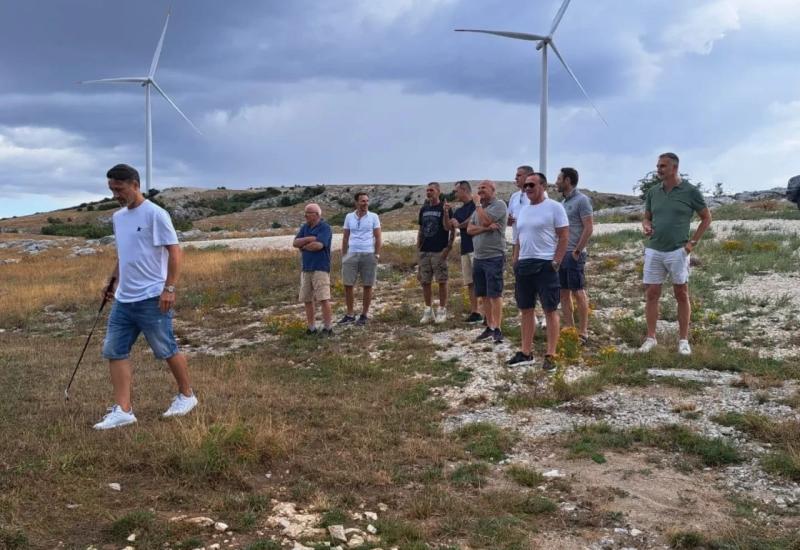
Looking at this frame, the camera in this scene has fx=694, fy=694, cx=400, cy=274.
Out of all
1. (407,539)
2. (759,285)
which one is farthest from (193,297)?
(407,539)

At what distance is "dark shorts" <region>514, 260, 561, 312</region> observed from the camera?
7.54m

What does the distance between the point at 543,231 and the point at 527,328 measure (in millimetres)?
1131

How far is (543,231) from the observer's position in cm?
754

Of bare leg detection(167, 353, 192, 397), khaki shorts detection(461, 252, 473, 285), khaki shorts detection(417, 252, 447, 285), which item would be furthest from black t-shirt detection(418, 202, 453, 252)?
bare leg detection(167, 353, 192, 397)

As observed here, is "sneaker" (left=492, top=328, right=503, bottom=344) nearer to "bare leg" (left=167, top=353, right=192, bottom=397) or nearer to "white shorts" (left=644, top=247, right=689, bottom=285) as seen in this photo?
"white shorts" (left=644, top=247, right=689, bottom=285)

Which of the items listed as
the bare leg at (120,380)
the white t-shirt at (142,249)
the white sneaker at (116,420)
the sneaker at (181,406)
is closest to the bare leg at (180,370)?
the sneaker at (181,406)

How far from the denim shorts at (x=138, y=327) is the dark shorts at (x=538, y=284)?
3781 mm

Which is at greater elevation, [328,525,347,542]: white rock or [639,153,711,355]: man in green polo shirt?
[639,153,711,355]: man in green polo shirt

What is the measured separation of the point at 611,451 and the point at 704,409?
1.31 metres

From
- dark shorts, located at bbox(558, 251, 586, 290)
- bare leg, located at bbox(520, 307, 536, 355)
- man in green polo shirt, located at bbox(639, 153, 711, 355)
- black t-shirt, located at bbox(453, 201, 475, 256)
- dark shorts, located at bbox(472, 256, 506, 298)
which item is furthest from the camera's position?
black t-shirt, located at bbox(453, 201, 475, 256)

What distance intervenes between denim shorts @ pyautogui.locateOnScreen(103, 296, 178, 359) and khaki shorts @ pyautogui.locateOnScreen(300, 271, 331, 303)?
15.4 ft

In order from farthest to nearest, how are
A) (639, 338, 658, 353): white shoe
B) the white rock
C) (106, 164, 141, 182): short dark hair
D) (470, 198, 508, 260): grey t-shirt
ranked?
(470, 198, 508, 260): grey t-shirt → (639, 338, 658, 353): white shoe → (106, 164, 141, 182): short dark hair → the white rock

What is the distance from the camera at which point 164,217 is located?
5664 mm

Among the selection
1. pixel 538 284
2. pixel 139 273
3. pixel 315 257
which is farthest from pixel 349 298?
pixel 139 273
